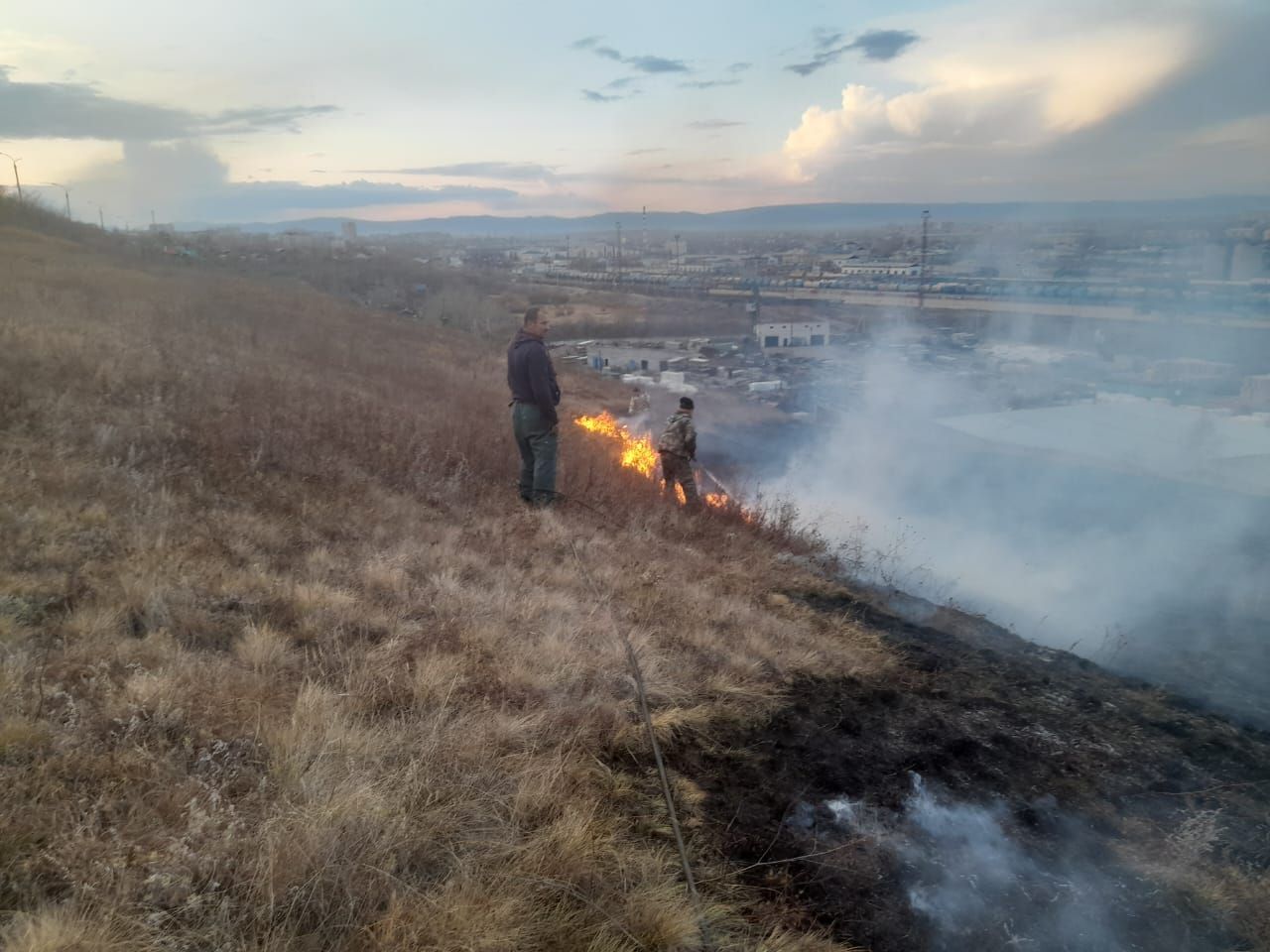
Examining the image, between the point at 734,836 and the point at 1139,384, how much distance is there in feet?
70.5

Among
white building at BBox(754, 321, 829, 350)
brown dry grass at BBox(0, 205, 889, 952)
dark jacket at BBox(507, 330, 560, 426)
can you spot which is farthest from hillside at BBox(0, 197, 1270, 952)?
white building at BBox(754, 321, 829, 350)

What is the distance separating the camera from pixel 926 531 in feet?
43.2

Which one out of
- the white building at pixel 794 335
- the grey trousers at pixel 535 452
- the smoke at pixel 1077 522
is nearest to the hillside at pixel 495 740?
the grey trousers at pixel 535 452

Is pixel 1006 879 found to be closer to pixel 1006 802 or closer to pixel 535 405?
pixel 1006 802

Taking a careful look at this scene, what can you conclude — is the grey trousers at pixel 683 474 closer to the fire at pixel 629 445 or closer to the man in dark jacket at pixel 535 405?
the fire at pixel 629 445

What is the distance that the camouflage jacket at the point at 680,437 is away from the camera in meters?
9.76

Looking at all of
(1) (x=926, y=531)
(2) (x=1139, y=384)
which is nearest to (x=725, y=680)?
(1) (x=926, y=531)

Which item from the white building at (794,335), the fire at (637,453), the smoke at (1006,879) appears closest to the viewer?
the smoke at (1006,879)

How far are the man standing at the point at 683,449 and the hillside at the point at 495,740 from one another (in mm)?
2115

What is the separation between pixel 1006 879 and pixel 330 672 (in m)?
3.41

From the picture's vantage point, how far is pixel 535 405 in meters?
7.87

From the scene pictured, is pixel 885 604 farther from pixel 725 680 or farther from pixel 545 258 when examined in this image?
pixel 545 258

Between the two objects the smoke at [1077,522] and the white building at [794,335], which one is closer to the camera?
the smoke at [1077,522]

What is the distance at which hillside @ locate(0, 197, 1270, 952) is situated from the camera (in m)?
2.42
